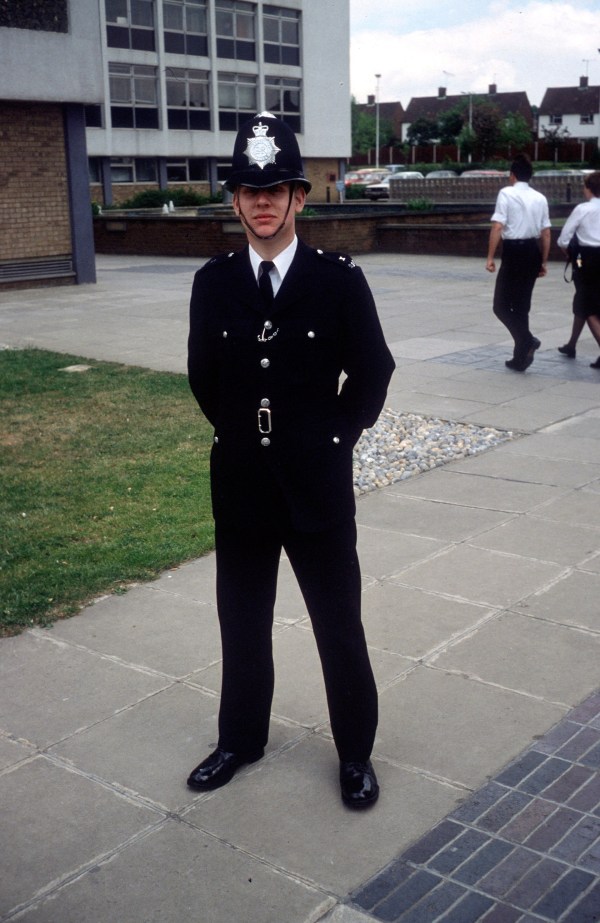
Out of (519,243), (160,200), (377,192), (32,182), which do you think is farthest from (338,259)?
(377,192)

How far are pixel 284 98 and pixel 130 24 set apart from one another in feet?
31.9

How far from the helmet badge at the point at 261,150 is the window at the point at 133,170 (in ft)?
161

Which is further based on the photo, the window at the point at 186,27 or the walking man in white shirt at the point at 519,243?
the window at the point at 186,27

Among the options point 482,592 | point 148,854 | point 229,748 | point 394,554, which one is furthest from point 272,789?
point 394,554

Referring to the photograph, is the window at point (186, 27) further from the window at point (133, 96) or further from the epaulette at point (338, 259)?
the epaulette at point (338, 259)

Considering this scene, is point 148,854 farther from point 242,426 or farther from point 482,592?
point 482,592

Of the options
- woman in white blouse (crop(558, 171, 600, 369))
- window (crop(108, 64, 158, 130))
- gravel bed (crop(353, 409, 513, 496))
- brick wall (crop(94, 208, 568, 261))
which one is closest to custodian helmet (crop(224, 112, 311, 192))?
gravel bed (crop(353, 409, 513, 496))

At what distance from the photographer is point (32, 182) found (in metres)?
18.7

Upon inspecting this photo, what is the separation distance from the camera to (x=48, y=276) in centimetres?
1942

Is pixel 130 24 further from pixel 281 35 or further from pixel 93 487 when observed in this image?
pixel 93 487

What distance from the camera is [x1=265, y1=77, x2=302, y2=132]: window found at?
179 feet

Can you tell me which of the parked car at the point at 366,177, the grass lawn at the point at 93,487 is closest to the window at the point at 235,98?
the parked car at the point at 366,177

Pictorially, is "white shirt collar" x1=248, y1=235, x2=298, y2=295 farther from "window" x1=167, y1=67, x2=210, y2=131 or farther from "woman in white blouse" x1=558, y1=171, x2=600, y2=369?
"window" x1=167, y1=67, x2=210, y2=131

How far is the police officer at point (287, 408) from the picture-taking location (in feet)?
10.2
